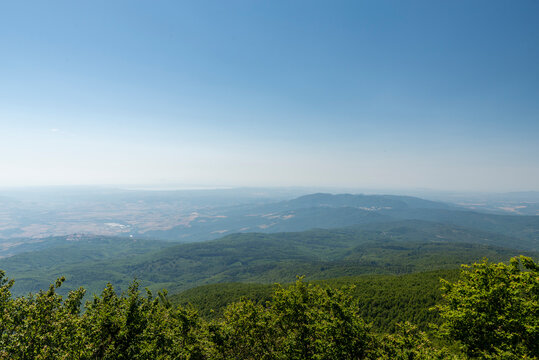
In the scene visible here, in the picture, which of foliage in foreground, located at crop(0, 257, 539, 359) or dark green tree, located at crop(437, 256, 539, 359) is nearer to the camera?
foliage in foreground, located at crop(0, 257, 539, 359)

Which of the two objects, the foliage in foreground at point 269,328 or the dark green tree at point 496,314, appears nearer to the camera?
the foliage in foreground at point 269,328

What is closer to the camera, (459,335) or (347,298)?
(459,335)

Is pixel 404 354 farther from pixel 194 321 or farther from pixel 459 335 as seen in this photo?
pixel 194 321

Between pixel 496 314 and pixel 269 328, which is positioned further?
pixel 269 328

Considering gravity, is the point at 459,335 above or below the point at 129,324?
below

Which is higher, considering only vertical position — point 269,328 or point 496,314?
point 496,314

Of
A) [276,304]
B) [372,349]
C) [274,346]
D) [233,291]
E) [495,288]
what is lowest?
[233,291]

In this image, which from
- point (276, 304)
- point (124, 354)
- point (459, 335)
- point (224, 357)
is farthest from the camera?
point (276, 304)

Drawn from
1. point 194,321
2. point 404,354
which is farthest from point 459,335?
point 194,321
